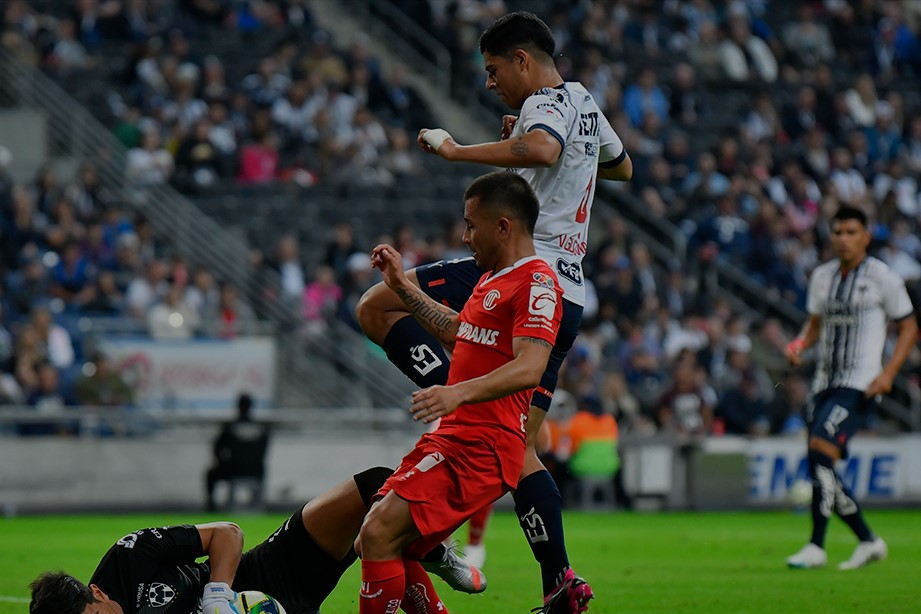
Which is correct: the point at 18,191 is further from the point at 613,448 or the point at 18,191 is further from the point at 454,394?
the point at 454,394

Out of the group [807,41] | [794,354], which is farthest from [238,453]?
[807,41]

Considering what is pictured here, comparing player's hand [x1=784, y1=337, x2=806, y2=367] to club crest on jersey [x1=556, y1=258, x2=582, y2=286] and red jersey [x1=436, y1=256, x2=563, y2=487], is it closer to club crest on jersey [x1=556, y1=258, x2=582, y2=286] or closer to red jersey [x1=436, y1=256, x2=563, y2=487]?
club crest on jersey [x1=556, y1=258, x2=582, y2=286]

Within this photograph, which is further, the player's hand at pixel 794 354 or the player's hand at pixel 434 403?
the player's hand at pixel 794 354

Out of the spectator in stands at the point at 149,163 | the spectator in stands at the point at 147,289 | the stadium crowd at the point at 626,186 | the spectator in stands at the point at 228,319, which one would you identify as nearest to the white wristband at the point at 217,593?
the stadium crowd at the point at 626,186

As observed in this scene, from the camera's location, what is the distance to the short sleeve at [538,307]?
6855mm

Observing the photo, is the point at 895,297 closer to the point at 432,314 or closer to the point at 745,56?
the point at 432,314

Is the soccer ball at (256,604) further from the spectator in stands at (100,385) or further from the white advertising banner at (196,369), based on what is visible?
the white advertising banner at (196,369)

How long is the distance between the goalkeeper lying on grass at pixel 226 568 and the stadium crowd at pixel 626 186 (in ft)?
41.6

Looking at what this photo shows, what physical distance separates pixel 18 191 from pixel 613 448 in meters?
8.44

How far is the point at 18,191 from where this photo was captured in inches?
844

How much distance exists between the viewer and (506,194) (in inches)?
278

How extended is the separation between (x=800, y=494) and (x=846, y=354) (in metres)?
9.25

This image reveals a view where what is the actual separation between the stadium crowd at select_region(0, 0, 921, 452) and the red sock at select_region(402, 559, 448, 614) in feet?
43.9

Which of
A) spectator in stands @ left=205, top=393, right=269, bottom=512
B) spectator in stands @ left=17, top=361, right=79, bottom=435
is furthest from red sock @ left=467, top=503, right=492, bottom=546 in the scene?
spectator in stands @ left=17, top=361, right=79, bottom=435
